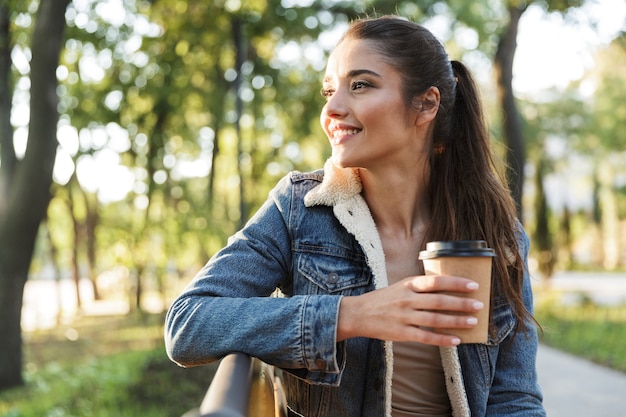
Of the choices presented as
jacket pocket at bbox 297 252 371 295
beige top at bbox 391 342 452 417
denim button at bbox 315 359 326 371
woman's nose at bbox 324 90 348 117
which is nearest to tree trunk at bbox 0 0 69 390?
woman's nose at bbox 324 90 348 117

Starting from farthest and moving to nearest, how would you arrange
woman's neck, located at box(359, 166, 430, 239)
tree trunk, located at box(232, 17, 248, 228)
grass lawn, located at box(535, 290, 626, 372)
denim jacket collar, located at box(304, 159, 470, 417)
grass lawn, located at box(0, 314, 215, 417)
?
tree trunk, located at box(232, 17, 248, 228), grass lawn, located at box(535, 290, 626, 372), grass lawn, located at box(0, 314, 215, 417), woman's neck, located at box(359, 166, 430, 239), denim jacket collar, located at box(304, 159, 470, 417)

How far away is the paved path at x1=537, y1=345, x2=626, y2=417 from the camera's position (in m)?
6.36

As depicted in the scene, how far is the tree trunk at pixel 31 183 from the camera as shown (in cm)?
747

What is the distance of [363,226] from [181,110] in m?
14.1

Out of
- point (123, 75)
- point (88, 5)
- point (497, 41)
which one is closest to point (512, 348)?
point (88, 5)

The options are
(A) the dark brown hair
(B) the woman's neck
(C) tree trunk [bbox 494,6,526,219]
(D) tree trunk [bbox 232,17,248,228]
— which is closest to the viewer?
(A) the dark brown hair

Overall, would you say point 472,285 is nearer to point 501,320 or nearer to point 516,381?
point 501,320

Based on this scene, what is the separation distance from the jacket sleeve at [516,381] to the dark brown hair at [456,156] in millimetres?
60

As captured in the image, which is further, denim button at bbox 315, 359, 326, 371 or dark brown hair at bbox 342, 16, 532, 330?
dark brown hair at bbox 342, 16, 532, 330

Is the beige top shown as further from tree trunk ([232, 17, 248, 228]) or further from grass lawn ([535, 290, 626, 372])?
tree trunk ([232, 17, 248, 228])

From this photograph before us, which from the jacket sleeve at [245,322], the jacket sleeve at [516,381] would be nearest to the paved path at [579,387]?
the jacket sleeve at [516,381]

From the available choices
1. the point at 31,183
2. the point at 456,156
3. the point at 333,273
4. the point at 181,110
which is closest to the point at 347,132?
the point at 333,273

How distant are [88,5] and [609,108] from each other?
16.5 m

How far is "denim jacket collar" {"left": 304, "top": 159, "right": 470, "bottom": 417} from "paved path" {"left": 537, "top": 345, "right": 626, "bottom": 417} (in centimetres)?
470
